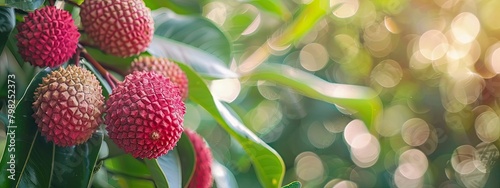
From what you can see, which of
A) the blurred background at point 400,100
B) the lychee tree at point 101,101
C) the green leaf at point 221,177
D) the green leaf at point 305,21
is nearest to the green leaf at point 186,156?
the lychee tree at point 101,101

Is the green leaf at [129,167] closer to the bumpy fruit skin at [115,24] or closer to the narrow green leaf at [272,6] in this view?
the bumpy fruit skin at [115,24]

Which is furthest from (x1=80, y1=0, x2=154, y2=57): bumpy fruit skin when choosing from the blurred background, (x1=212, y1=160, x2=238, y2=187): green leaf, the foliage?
the blurred background

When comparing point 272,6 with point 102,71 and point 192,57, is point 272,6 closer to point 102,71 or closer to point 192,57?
point 192,57

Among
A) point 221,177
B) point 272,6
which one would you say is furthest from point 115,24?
point 272,6

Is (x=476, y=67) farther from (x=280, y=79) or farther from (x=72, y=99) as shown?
(x=72, y=99)

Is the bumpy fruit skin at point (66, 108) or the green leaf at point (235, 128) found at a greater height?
the bumpy fruit skin at point (66, 108)

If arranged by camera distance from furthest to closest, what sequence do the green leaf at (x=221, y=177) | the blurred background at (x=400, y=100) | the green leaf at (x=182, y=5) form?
the blurred background at (x=400, y=100)
the green leaf at (x=182, y=5)
the green leaf at (x=221, y=177)
